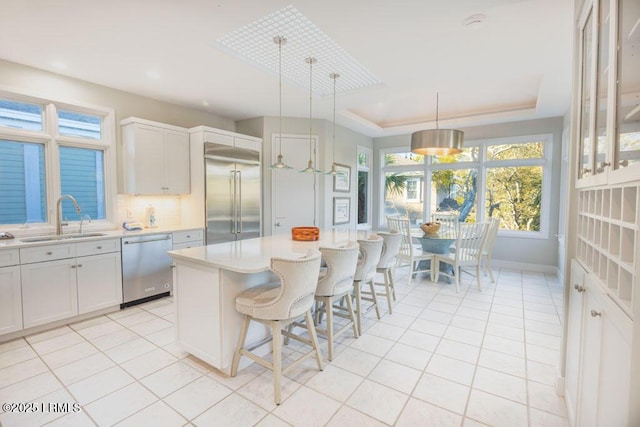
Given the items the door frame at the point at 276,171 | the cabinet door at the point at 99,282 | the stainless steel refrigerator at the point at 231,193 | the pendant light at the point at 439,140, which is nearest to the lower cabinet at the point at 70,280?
the cabinet door at the point at 99,282

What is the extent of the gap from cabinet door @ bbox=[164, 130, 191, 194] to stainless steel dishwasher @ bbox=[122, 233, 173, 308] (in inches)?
31.0

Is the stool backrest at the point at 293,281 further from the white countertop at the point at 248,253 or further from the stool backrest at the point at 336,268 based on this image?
the stool backrest at the point at 336,268

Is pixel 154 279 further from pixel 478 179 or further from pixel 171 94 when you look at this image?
pixel 478 179

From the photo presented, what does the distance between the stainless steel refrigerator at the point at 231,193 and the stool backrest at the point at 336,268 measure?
251 centimetres

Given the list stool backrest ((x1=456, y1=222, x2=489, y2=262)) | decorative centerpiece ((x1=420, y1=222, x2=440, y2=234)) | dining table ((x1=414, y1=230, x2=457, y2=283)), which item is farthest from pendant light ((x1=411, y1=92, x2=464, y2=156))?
dining table ((x1=414, y1=230, x2=457, y2=283))

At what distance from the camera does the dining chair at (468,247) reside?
4.24 metres

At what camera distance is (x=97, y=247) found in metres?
3.32

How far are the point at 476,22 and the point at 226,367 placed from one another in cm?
328

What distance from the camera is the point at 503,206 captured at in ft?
18.7

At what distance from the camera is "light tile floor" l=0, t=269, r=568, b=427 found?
6.17 feet

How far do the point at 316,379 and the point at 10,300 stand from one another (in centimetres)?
287

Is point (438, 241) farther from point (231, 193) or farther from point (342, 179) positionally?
point (231, 193)

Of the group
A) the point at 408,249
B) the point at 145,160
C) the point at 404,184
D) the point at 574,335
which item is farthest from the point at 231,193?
the point at 574,335

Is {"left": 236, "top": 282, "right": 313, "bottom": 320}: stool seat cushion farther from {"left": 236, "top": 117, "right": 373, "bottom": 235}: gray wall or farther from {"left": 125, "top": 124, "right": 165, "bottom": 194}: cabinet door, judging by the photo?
{"left": 236, "top": 117, "right": 373, "bottom": 235}: gray wall
